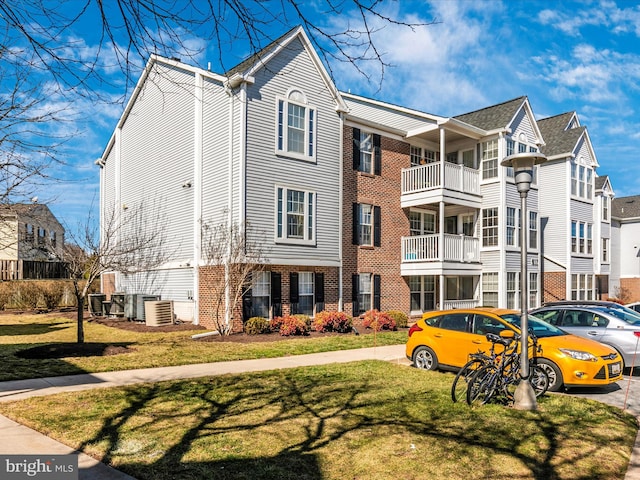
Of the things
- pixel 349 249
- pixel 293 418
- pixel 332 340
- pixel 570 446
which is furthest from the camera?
pixel 349 249

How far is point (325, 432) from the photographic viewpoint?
265 inches

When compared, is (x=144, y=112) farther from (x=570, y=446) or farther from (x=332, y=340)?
(x=570, y=446)

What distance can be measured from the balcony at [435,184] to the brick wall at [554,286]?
26.8ft

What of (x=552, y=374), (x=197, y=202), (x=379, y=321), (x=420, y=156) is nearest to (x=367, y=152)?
(x=420, y=156)

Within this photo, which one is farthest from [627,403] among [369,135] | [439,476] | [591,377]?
[369,135]

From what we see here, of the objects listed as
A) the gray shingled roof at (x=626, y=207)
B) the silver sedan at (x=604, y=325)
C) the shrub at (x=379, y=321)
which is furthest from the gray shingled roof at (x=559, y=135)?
the silver sedan at (x=604, y=325)

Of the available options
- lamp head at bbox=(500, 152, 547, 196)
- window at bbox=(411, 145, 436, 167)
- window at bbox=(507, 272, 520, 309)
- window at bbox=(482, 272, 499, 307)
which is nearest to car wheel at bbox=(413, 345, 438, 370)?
lamp head at bbox=(500, 152, 547, 196)

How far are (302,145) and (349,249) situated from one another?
4.65m

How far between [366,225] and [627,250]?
2886cm

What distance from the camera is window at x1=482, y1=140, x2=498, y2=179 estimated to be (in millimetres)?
25141

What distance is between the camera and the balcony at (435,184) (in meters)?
22.9

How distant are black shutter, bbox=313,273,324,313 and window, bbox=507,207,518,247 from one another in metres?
10.3

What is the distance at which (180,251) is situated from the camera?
20.8 m

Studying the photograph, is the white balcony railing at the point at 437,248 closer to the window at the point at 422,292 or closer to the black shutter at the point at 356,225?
the window at the point at 422,292
